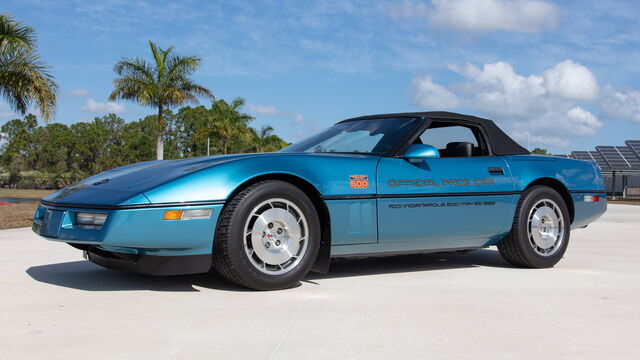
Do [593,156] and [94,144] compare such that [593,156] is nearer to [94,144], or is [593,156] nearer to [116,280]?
[116,280]

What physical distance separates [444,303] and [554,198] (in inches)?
89.8

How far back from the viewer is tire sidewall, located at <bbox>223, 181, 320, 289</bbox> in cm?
391

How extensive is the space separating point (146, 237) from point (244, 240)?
23.5 inches

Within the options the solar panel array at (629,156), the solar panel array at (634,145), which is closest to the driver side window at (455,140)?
the solar panel array at (629,156)

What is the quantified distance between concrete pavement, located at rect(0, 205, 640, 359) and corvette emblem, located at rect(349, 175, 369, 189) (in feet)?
2.29

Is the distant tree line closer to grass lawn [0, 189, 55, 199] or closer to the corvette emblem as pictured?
grass lawn [0, 189, 55, 199]

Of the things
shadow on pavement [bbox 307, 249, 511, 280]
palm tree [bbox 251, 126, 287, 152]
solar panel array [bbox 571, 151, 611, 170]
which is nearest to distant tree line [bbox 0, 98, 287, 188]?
palm tree [bbox 251, 126, 287, 152]

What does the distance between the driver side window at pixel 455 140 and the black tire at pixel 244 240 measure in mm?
1599

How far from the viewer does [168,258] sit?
12.6 feet

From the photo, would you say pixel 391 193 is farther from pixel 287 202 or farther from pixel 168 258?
pixel 168 258

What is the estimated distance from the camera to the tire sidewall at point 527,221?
5297 millimetres

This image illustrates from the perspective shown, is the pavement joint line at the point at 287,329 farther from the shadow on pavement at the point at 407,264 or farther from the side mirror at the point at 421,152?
the side mirror at the point at 421,152

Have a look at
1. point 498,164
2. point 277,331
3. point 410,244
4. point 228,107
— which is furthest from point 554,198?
point 228,107

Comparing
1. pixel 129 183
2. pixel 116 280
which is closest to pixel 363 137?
pixel 129 183
